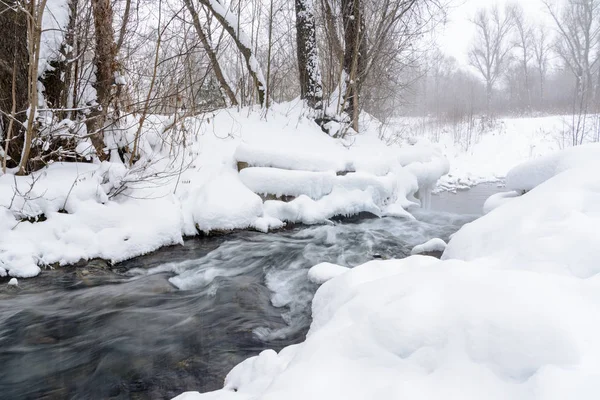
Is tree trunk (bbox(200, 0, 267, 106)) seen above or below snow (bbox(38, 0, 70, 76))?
above

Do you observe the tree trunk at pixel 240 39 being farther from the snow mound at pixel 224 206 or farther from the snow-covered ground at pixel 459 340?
the snow-covered ground at pixel 459 340

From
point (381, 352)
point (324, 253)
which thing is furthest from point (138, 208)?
point (381, 352)

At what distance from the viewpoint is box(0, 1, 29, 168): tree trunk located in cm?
349

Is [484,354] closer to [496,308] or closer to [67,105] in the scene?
[496,308]

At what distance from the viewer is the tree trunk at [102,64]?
13.0 ft

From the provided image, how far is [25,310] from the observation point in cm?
257

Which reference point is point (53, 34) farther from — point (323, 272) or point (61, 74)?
point (323, 272)

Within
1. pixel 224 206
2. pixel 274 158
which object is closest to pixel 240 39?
pixel 274 158

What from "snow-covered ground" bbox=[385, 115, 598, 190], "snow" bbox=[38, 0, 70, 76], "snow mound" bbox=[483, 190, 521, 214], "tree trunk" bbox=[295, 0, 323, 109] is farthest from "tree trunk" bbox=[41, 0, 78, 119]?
"snow-covered ground" bbox=[385, 115, 598, 190]

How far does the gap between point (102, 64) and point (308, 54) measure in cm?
429

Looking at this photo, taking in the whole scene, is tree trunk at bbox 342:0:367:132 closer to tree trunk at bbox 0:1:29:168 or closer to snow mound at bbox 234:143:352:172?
snow mound at bbox 234:143:352:172

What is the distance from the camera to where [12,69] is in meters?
3.53

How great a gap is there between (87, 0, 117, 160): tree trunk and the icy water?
1.74 m

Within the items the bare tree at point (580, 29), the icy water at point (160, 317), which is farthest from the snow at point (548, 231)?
the bare tree at point (580, 29)
